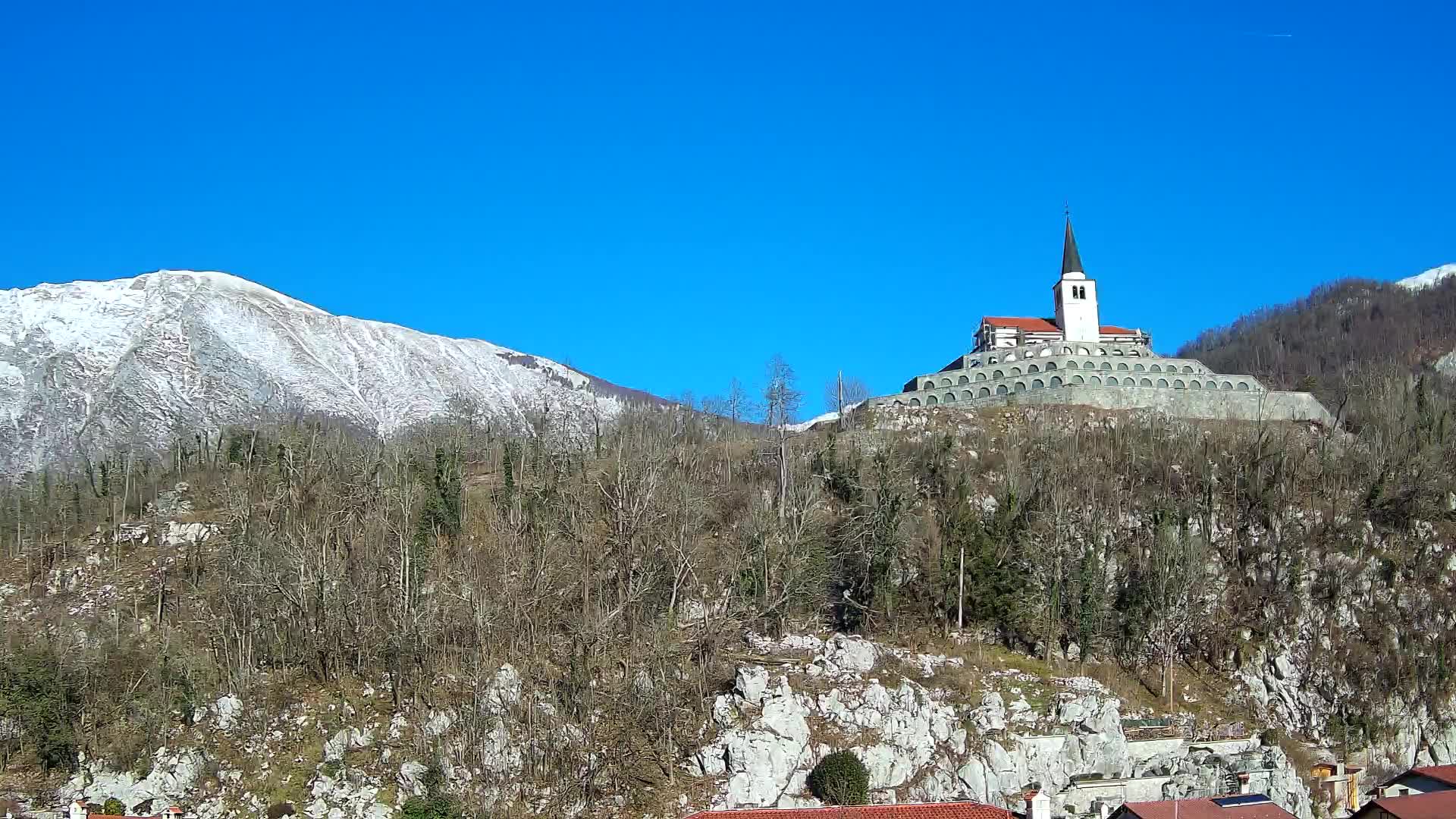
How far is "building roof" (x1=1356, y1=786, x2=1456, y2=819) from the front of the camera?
33938 millimetres

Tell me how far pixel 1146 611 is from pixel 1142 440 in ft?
43.6

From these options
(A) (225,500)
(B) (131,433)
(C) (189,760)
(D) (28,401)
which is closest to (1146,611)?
(C) (189,760)

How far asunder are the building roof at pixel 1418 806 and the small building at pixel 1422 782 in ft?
11.8

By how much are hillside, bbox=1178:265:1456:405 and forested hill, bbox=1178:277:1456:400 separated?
0.13 m

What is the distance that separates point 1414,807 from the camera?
114 ft

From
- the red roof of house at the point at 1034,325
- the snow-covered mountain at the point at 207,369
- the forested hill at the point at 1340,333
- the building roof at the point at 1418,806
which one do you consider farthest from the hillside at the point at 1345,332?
the building roof at the point at 1418,806

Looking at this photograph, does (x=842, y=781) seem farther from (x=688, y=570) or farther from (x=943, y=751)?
(x=688, y=570)

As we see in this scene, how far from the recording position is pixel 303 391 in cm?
14088

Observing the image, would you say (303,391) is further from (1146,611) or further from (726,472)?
(1146,611)

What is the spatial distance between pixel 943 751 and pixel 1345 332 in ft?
441

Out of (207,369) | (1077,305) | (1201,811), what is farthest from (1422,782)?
(207,369)

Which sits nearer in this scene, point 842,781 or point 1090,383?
point 842,781

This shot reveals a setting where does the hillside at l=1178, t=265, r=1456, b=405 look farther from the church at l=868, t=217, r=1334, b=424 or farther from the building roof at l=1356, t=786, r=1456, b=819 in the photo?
the building roof at l=1356, t=786, r=1456, b=819

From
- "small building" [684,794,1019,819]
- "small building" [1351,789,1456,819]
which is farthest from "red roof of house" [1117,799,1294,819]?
"small building" [1351,789,1456,819]
